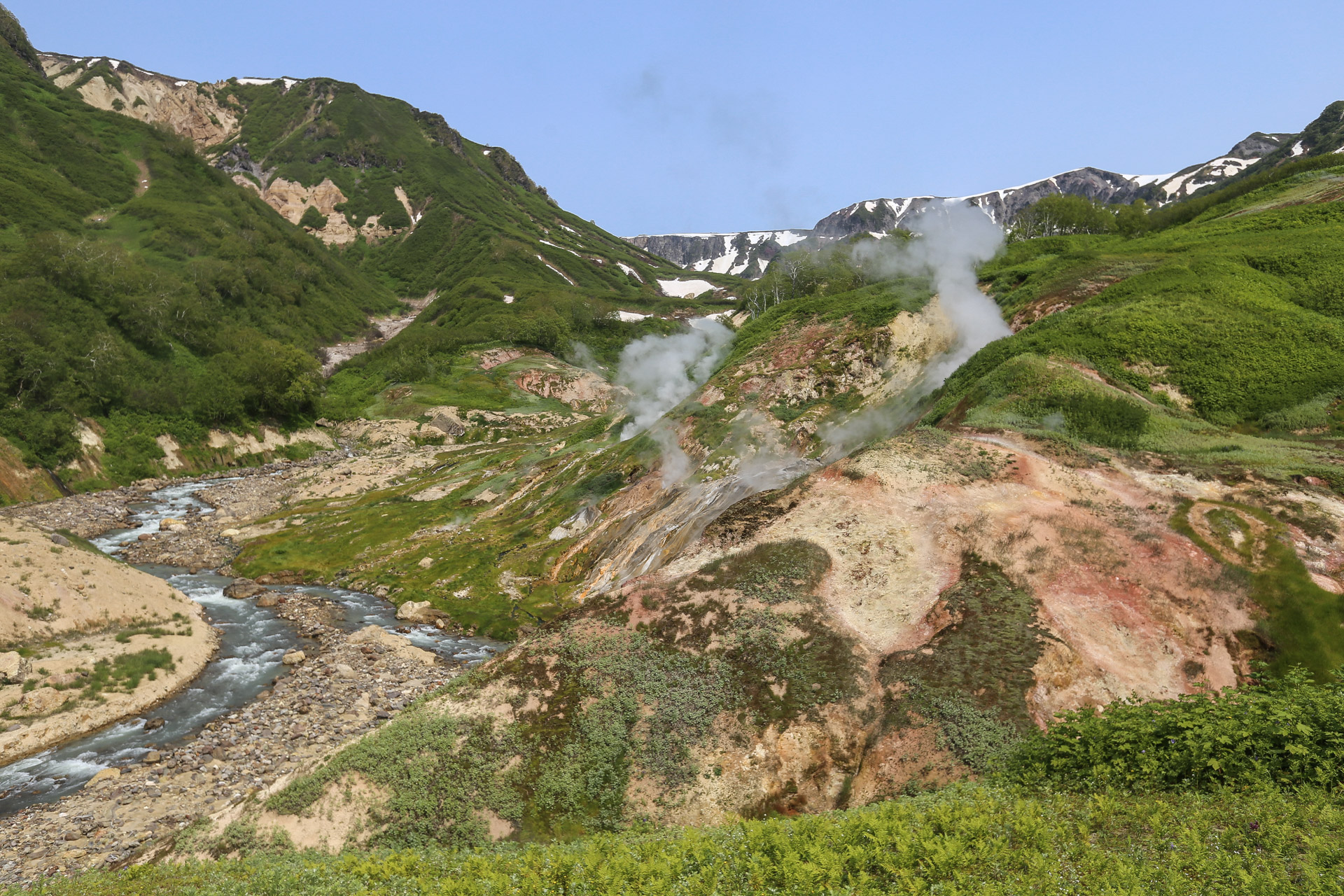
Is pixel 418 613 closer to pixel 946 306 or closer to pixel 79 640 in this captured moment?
pixel 79 640

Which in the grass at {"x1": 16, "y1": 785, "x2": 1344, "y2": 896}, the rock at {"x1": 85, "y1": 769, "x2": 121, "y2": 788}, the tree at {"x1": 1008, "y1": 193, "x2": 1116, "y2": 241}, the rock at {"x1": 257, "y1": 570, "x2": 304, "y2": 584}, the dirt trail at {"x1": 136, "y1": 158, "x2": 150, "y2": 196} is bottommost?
the rock at {"x1": 85, "y1": 769, "x2": 121, "y2": 788}

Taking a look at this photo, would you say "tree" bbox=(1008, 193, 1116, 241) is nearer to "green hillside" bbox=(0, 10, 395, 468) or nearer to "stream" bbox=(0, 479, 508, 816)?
"stream" bbox=(0, 479, 508, 816)

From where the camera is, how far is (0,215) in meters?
100

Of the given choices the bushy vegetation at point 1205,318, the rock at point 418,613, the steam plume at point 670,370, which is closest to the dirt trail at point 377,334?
the steam plume at point 670,370

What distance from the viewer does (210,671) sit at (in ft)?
105

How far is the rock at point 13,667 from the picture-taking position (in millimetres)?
26156

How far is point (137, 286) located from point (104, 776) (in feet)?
299

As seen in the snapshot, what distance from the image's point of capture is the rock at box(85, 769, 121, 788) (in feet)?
75.2

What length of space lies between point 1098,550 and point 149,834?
1227 inches

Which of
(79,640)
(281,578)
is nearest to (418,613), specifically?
(281,578)

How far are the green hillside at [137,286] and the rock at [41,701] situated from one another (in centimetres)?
4912

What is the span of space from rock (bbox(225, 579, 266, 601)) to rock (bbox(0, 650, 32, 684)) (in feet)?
49.4

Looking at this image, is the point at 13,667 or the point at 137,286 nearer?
the point at 13,667

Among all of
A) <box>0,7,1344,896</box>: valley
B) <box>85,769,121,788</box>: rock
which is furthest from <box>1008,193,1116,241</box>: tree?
<box>85,769,121,788</box>: rock
